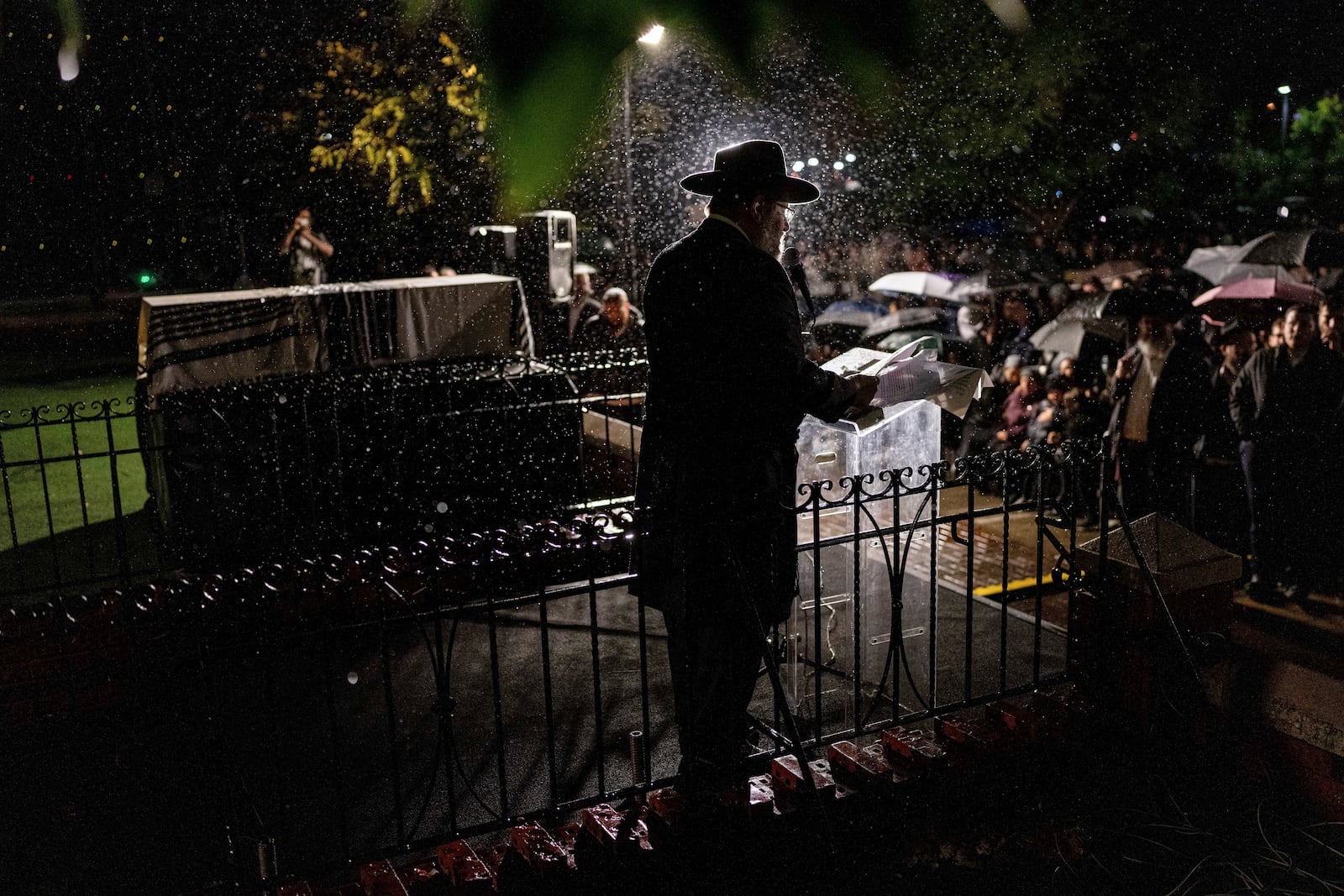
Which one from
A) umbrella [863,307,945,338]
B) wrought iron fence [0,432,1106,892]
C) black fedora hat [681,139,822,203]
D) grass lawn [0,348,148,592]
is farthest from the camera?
umbrella [863,307,945,338]

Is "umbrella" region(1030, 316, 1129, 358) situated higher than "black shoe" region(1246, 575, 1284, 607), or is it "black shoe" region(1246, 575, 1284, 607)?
"umbrella" region(1030, 316, 1129, 358)

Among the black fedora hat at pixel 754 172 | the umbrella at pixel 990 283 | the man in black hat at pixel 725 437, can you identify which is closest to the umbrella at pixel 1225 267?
A: the umbrella at pixel 990 283

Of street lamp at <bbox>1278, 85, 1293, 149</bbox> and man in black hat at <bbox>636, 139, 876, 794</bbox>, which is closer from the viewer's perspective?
man in black hat at <bbox>636, 139, 876, 794</bbox>

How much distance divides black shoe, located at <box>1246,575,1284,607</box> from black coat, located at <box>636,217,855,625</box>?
4.90 m

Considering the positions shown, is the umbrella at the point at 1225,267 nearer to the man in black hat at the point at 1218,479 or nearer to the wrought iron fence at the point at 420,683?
the man in black hat at the point at 1218,479

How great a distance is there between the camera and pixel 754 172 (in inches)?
132

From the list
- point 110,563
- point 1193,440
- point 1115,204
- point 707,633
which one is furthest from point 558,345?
point 1115,204

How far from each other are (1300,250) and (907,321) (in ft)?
15.8

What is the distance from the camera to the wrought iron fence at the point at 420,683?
320 cm

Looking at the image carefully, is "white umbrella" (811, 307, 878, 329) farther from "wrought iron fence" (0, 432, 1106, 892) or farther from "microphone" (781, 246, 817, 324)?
"microphone" (781, 246, 817, 324)

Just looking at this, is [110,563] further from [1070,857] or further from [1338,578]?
[1338,578]

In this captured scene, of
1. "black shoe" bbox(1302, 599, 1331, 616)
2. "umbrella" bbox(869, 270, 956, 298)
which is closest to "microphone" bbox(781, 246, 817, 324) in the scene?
"black shoe" bbox(1302, 599, 1331, 616)

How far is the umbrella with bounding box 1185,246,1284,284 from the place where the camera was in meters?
11.4

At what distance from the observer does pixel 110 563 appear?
7605 mm
